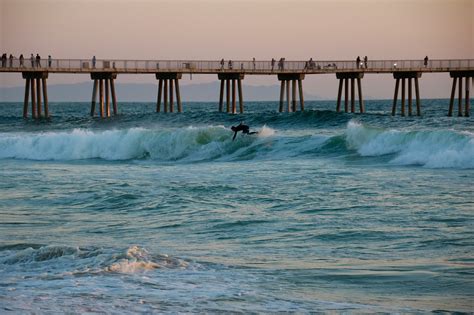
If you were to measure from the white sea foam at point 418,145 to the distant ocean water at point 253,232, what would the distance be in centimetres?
8

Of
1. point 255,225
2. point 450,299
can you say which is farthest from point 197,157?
point 450,299

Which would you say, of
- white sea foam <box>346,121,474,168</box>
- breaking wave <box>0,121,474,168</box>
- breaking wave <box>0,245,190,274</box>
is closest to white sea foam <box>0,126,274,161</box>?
breaking wave <box>0,121,474,168</box>

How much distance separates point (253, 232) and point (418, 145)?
1580 cm

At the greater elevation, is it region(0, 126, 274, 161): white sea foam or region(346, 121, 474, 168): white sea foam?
region(346, 121, 474, 168): white sea foam

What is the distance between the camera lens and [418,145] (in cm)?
2973

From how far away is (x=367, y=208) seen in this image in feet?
57.5

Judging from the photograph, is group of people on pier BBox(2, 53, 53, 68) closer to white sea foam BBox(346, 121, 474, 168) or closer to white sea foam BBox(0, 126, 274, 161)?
white sea foam BBox(0, 126, 274, 161)

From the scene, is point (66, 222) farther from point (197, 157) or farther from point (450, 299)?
point (197, 157)

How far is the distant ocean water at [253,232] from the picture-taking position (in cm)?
1051

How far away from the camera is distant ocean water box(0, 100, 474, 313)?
1051cm

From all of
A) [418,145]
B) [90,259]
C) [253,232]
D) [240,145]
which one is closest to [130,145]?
[240,145]

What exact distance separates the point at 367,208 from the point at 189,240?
457 cm

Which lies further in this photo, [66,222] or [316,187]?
[316,187]

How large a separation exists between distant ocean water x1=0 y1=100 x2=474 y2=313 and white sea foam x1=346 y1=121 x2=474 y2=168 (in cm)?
8
